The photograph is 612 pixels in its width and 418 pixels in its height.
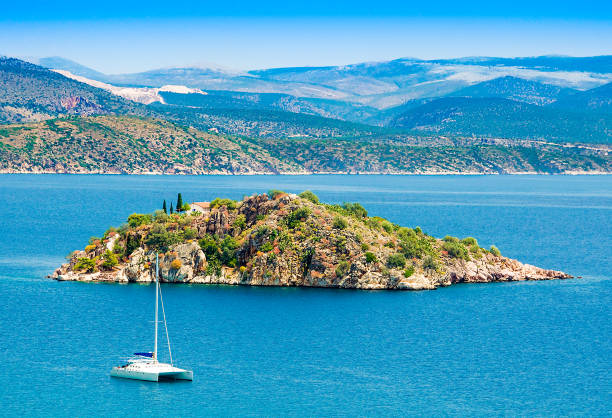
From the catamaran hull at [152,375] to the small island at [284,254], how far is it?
38.2 meters

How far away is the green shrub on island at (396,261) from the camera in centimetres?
10269

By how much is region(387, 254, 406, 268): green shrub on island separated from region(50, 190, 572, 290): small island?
114mm

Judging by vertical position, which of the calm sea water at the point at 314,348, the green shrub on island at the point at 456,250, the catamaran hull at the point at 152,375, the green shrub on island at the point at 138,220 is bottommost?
the calm sea water at the point at 314,348

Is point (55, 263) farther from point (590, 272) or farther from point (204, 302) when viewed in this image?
point (590, 272)

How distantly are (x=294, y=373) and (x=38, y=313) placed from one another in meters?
31.8

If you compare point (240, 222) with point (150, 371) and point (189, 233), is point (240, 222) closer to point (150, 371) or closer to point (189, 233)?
point (189, 233)

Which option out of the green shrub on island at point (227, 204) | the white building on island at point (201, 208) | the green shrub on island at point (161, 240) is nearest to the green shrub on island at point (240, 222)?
the green shrub on island at point (227, 204)

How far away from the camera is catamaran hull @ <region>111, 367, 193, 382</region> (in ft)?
216

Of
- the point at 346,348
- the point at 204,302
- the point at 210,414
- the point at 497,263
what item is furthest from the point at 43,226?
the point at 210,414

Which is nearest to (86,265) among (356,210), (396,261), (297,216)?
(297,216)

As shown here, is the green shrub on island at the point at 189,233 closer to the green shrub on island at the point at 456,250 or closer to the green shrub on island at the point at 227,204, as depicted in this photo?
the green shrub on island at the point at 227,204

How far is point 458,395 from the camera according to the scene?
6488cm

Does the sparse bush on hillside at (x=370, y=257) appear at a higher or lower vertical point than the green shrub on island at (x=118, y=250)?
higher

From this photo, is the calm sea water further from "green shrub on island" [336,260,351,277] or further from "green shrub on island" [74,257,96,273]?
"green shrub on island" [74,257,96,273]
